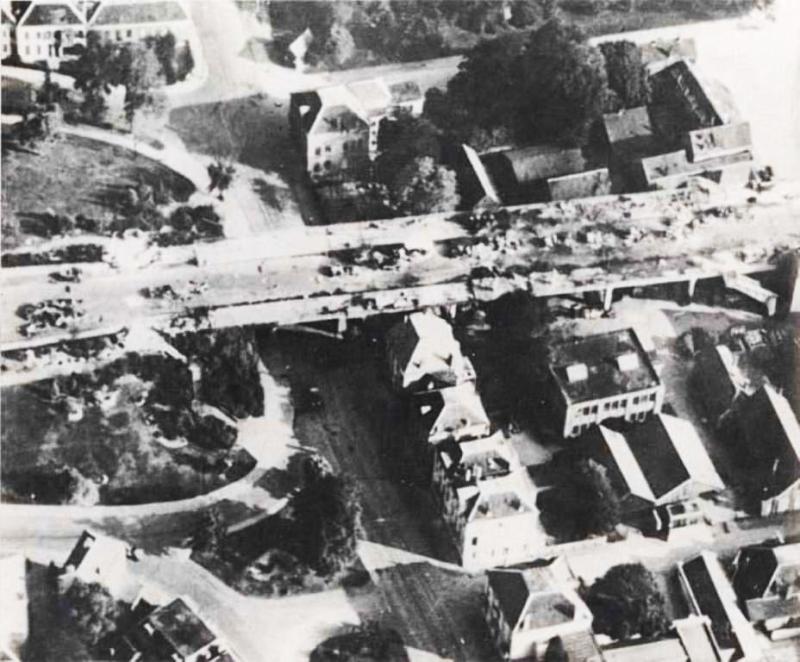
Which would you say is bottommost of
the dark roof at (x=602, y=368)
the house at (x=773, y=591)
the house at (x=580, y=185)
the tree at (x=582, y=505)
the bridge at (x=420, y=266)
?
the house at (x=773, y=591)

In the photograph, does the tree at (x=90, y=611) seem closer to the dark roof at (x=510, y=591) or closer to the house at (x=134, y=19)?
the dark roof at (x=510, y=591)

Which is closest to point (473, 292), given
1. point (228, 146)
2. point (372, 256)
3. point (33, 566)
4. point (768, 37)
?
point (372, 256)

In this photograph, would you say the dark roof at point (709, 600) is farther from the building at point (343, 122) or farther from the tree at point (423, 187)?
the building at point (343, 122)

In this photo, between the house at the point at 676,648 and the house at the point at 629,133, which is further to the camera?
the house at the point at 629,133

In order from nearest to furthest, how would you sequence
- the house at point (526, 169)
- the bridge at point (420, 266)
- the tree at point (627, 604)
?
the tree at point (627, 604) → the bridge at point (420, 266) → the house at point (526, 169)

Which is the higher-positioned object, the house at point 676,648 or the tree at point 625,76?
the tree at point 625,76

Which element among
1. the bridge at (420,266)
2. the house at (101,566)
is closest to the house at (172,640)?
the house at (101,566)

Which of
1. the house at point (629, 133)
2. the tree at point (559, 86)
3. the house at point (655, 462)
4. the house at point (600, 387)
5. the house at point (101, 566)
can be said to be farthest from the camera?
the house at point (629, 133)

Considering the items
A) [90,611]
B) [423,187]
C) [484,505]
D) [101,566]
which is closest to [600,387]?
[484,505]

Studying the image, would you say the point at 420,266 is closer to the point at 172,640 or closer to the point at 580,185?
the point at 580,185
